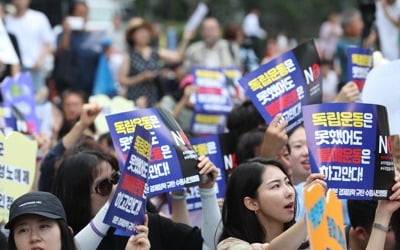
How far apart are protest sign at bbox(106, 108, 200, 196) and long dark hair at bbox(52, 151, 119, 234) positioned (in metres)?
0.28

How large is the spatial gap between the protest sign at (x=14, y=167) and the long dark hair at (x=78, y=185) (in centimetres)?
30

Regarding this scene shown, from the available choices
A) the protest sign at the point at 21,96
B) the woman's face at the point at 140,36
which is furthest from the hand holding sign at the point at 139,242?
the woman's face at the point at 140,36

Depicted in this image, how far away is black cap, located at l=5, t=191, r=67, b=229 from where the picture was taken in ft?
18.5

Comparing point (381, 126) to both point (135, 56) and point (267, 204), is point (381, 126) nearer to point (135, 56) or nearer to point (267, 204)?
point (267, 204)

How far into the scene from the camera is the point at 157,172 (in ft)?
21.0

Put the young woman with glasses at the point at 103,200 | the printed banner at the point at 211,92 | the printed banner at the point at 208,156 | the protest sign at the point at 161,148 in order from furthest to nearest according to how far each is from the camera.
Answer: the printed banner at the point at 211,92
the printed banner at the point at 208,156
the young woman with glasses at the point at 103,200
the protest sign at the point at 161,148

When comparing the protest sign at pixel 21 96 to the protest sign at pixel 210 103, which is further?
the protest sign at pixel 210 103

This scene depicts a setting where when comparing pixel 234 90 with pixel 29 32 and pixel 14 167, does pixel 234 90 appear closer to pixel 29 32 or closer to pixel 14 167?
pixel 29 32

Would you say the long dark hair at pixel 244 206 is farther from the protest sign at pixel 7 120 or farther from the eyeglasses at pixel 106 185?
the protest sign at pixel 7 120

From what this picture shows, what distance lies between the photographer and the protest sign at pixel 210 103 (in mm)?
10641

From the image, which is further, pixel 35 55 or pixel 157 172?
pixel 35 55

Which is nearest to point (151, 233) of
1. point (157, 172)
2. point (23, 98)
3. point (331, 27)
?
point (157, 172)

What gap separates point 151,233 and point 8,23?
8071 mm

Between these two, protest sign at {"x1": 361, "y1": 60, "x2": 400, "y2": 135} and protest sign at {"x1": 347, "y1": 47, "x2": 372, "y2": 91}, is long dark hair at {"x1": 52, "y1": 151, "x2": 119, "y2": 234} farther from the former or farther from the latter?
protest sign at {"x1": 347, "y1": 47, "x2": 372, "y2": 91}
